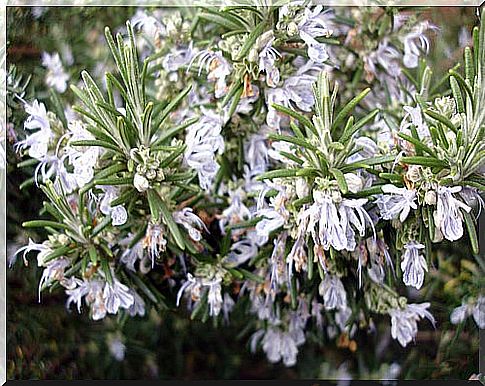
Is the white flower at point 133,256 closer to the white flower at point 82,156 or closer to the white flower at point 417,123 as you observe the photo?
the white flower at point 82,156

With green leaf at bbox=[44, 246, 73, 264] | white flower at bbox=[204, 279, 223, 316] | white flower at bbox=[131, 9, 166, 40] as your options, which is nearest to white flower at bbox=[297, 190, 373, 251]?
white flower at bbox=[204, 279, 223, 316]

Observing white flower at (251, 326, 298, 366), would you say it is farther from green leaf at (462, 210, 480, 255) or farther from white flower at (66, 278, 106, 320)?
green leaf at (462, 210, 480, 255)

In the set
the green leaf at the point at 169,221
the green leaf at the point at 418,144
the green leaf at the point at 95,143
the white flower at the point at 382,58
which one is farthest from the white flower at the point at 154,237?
the white flower at the point at 382,58

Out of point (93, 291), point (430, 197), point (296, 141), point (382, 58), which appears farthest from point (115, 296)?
point (382, 58)

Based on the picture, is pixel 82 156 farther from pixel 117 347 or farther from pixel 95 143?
pixel 117 347

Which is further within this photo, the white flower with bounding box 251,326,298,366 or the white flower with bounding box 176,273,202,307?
the white flower with bounding box 251,326,298,366

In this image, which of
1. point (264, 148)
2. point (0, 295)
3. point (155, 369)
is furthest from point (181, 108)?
point (155, 369)
